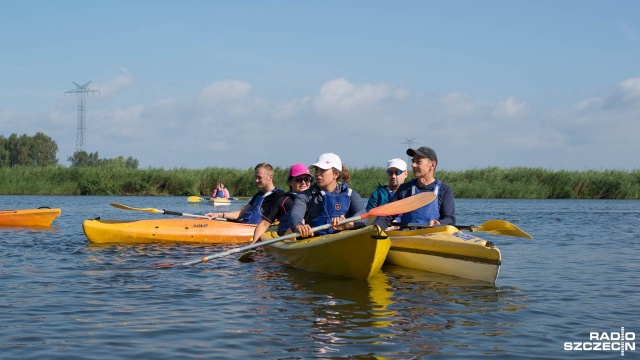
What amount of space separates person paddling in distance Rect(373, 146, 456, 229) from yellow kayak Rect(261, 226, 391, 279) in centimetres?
58

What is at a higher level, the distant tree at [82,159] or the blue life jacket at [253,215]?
the distant tree at [82,159]

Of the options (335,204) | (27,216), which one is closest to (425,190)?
(335,204)

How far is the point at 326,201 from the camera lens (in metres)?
8.14

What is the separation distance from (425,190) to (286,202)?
1.95m

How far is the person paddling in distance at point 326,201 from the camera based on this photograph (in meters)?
7.82

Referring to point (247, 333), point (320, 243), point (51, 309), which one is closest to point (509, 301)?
point (320, 243)

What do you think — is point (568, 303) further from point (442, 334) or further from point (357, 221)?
point (357, 221)

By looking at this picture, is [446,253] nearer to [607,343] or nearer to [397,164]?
[397,164]

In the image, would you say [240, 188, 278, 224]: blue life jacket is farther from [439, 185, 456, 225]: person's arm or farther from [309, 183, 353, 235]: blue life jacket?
[439, 185, 456, 225]: person's arm

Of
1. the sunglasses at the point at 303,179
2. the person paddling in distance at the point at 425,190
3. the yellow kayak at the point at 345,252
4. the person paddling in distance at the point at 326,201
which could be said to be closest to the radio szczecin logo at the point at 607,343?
the yellow kayak at the point at 345,252

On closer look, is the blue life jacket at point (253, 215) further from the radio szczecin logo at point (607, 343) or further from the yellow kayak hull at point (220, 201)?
the yellow kayak hull at point (220, 201)

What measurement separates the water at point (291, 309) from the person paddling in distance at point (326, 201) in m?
0.65

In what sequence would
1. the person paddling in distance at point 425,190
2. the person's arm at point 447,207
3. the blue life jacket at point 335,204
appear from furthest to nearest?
the person's arm at point 447,207 < the blue life jacket at point 335,204 < the person paddling in distance at point 425,190

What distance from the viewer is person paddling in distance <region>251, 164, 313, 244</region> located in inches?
335
